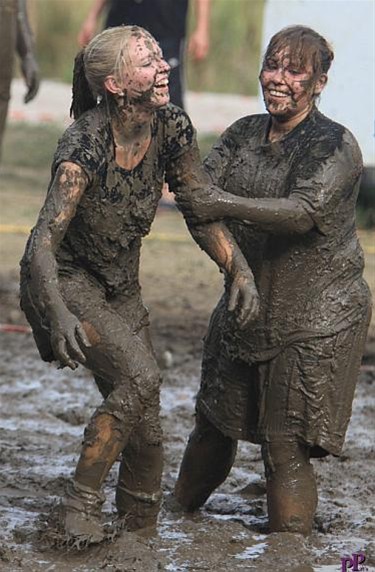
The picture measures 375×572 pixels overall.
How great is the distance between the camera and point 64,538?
202 inches

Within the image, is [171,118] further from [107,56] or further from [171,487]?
[171,487]

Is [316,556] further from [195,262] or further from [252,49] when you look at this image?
[252,49]

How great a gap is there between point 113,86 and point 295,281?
36.6 inches

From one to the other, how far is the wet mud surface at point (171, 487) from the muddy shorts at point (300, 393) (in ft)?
1.20

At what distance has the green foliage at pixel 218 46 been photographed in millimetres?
20172

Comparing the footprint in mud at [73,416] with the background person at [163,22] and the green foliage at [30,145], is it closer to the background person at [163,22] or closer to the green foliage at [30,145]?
the background person at [163,22]

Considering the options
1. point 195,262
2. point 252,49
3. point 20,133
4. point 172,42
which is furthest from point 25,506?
point 252,49

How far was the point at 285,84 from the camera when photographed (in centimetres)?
537

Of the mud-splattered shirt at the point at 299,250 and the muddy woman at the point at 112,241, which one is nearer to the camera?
the muddy woman at the point at 112,241

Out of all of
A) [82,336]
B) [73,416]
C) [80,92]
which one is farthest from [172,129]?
[73,416]

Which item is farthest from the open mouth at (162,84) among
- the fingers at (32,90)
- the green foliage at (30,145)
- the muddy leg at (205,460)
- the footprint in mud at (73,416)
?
the green foliage at (30,145)

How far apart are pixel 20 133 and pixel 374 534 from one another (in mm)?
11299

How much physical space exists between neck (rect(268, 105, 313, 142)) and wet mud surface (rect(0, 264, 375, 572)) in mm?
1390

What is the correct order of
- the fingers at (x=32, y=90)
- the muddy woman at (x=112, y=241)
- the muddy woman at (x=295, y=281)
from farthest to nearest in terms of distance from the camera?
1. the fingers at (x=32, y=90)
2. the muddy woman at (x=295, y=281)
3. the muddy woman at (x=112, y=241)
